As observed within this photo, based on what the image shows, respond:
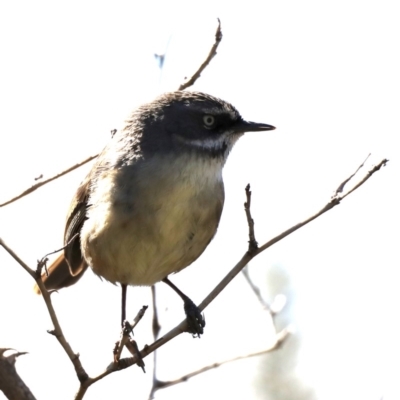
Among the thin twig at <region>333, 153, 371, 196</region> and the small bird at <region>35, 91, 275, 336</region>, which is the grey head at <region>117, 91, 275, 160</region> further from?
the thin twig at <region>333, 153, 371, 196</region>

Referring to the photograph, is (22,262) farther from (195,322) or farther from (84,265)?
(84,265)

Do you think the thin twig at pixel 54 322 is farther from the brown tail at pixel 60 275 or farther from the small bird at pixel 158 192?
the brown tail at pixel 60 275

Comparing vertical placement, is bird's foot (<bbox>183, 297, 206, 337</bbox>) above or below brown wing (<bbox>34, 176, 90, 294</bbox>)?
below

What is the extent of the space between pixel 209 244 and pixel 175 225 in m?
0.61

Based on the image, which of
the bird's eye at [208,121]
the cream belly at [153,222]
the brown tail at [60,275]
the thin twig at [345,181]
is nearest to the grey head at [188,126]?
the bird's eye at [208,121]

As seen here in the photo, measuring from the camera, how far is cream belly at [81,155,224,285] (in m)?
5.05

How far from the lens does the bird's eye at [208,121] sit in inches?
222

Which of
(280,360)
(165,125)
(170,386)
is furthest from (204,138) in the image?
(280,360)

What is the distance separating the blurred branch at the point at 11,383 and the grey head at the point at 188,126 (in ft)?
6.56

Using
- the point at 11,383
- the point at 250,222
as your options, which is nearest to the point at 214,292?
the point at 250,222

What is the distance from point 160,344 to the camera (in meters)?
3.82

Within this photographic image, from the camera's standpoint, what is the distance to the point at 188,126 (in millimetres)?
5605

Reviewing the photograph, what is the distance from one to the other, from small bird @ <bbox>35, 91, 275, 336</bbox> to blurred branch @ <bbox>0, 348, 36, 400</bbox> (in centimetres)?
105

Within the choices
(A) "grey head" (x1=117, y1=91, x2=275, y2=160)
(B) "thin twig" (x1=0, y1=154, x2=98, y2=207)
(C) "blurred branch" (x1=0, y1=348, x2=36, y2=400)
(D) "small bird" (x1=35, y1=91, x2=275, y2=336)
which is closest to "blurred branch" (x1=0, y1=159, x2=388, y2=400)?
(C) "blurred branch" (x1=0, y1=348, x2=36, y2=400)
